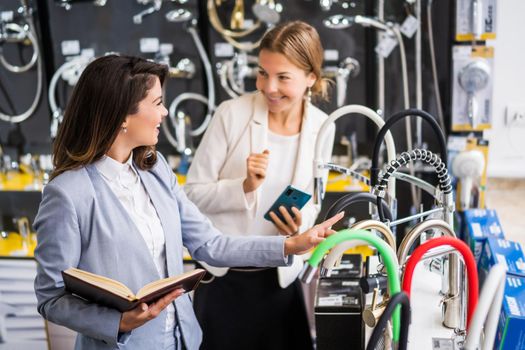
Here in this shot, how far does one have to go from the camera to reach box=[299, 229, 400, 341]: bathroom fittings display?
1.29 m

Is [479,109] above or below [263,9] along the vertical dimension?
below

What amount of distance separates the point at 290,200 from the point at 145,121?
24.7 inches

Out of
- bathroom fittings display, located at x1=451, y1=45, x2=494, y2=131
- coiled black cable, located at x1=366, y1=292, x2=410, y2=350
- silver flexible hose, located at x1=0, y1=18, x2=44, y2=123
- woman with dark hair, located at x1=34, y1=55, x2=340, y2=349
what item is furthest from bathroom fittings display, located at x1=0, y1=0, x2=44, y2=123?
coiled black cable, located at x1=366, y1=292, x2=410, y2=350

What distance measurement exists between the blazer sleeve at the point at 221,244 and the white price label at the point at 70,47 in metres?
1.88

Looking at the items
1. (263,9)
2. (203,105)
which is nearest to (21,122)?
(203,105)

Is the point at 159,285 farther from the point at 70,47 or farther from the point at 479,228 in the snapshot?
the point at 70,47

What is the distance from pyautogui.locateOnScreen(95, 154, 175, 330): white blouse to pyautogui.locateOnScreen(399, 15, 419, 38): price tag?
1910 millimetres

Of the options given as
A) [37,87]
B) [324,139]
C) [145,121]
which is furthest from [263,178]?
[37,87]

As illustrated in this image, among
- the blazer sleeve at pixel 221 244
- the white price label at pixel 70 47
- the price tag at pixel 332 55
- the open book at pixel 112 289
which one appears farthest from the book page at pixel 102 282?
the white price label at pixel 70 47

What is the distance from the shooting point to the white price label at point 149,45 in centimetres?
354

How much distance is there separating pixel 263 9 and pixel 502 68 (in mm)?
1183

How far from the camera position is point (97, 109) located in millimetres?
1670

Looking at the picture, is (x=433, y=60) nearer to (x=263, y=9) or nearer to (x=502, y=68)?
(x=502, y=68)

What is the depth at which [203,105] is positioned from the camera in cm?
358
